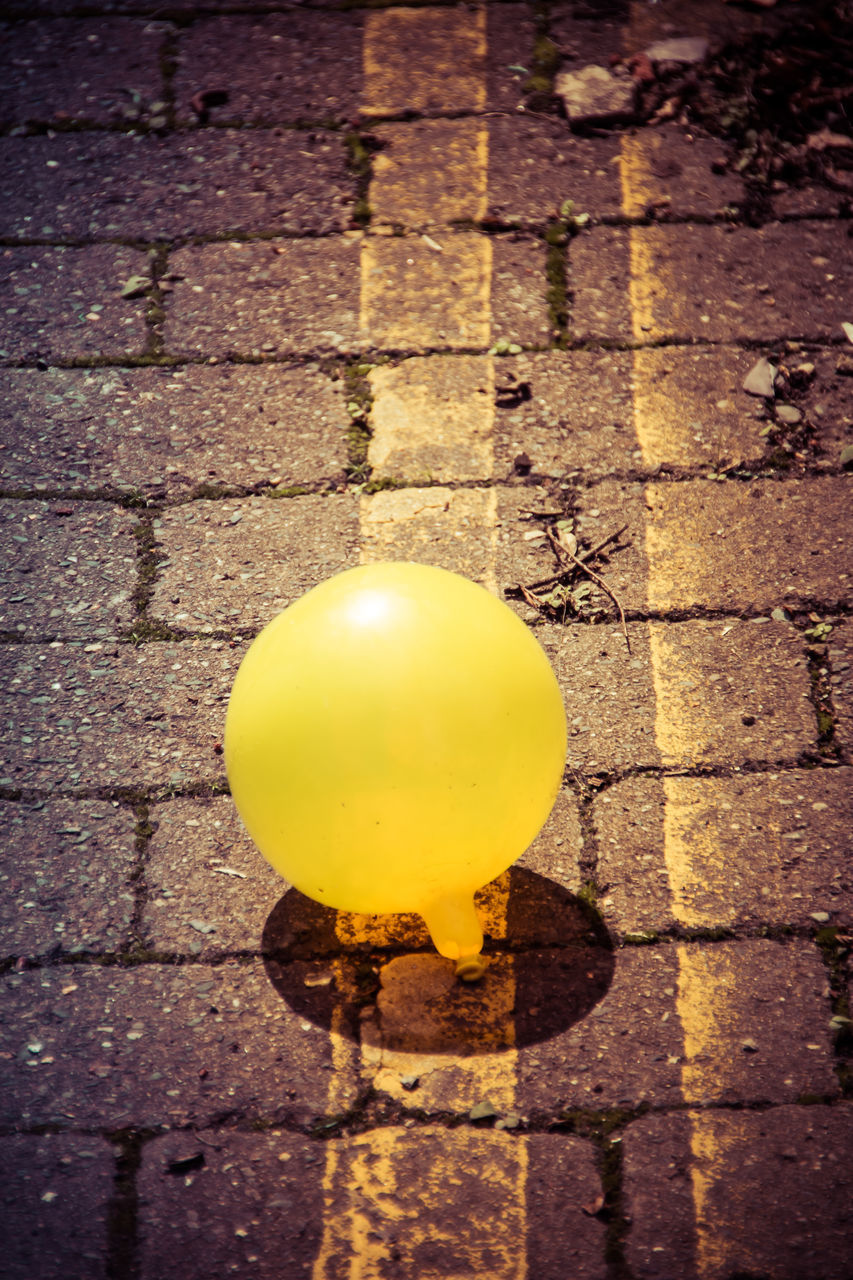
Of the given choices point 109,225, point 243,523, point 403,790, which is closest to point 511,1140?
point 403,790

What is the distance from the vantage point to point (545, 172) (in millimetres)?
3623

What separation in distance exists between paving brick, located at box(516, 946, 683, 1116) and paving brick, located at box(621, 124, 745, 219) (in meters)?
2.35

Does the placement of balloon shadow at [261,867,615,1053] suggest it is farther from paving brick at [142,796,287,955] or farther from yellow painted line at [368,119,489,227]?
yellow painted line at [368,119,489,227]

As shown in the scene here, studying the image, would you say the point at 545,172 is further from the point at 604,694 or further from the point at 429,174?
the point at 604,694

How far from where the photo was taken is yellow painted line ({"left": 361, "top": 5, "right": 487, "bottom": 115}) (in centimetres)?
383

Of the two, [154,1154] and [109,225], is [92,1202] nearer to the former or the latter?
[154,1154]

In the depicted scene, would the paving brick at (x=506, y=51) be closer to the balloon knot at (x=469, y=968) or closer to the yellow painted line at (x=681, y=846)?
the yellow painted line at (x=681, y=846)

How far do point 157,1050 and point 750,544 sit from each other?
5.93 feet

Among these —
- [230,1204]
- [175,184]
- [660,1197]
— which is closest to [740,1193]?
[660,1197]

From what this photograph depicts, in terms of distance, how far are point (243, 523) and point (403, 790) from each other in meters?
1.26

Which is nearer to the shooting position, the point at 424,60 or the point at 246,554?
the point at 246,554

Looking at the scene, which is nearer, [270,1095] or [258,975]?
[270,1095]

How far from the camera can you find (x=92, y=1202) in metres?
1.97

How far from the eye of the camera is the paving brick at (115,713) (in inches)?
99.4
